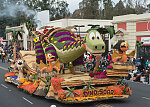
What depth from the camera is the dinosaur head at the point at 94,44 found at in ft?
35.1

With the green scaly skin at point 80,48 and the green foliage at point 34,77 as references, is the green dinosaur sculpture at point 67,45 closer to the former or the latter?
the green scaly skin at point 80,48

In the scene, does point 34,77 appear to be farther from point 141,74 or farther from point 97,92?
point 141,74

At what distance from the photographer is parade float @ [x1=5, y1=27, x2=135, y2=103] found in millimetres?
10984

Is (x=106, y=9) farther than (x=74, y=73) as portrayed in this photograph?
Yes

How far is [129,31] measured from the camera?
27.1 metres

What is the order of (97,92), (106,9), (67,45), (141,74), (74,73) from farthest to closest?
(106,9)
(141,74)
(74,73)
(67,45)
(97,92)

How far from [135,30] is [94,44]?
674 inches

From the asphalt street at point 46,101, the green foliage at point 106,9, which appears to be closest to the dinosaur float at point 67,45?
the asphalt street at point 46,101

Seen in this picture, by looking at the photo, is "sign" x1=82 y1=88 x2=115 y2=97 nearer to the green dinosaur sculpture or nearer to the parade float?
the parade float

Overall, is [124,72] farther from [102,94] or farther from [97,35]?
[97,35]

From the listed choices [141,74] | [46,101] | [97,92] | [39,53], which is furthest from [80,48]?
[141,74]

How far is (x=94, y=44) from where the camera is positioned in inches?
421

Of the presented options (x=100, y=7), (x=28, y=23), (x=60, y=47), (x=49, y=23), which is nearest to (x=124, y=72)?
(x=60, y=47)

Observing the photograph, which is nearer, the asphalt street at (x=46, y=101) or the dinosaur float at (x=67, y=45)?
the dinosaur float at (x=67, y=45)
